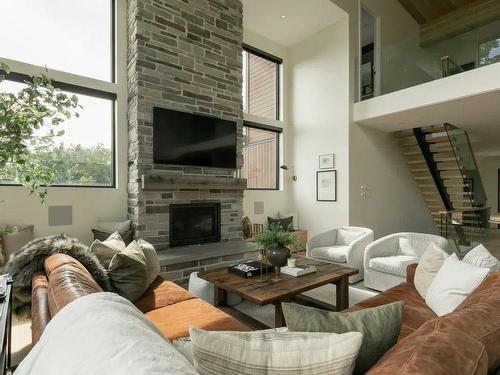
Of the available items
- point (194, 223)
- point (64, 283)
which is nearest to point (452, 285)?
point (64, 283)

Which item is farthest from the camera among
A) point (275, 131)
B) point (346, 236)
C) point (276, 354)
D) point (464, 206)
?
point (275, 131)

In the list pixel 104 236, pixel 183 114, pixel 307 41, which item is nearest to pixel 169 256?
pixel 104 236

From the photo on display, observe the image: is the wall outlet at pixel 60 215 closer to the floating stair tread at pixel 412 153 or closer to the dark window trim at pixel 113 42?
the dark window trim at pixel 113 42

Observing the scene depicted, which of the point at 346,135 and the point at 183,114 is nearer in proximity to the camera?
the point at 183,114

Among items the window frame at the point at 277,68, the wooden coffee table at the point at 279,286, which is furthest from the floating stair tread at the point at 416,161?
the wooden coffee table at the point at 279,286

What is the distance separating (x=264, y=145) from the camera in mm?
6117

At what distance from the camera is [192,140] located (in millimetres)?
4164

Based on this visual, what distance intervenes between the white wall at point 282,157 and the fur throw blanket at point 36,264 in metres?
3.76

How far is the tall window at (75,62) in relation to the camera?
3439 mm

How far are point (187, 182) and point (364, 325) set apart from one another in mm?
3247

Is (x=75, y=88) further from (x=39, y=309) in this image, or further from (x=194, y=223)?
(x=39, y=309)

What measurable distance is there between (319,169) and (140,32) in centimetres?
377

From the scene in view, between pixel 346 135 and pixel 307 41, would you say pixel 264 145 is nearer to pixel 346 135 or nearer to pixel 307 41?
pixel 346 135

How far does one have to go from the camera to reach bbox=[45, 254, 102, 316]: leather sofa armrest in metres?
1.18
